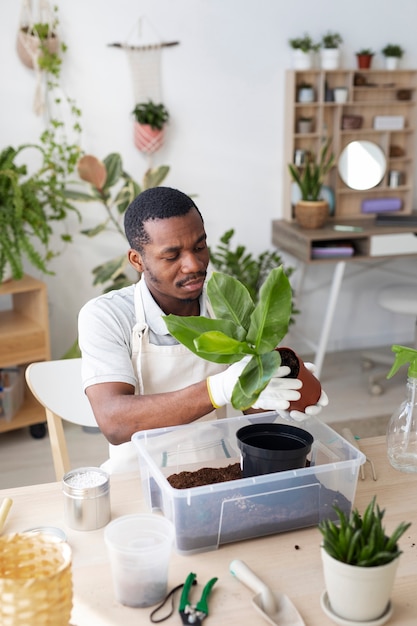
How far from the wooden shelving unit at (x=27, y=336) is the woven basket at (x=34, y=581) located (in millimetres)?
2212

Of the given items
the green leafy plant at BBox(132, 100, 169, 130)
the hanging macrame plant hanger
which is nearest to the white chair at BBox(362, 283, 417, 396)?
the green leafy plant at BBox(132, 100, 169, 130)

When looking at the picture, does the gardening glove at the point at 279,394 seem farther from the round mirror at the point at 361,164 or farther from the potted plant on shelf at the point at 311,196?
the round mirror at the point at 361,164

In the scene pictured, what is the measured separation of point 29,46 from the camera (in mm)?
3352

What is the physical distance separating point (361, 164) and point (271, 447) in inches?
121

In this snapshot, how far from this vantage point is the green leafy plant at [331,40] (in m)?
3.85

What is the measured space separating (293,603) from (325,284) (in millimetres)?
3338

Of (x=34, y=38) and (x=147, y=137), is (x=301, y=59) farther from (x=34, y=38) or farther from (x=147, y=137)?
(x=34, y=38)

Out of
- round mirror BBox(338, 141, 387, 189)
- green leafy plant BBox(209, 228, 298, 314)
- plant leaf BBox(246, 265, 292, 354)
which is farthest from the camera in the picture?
round mirror BBox(338, 141, 387, 189)

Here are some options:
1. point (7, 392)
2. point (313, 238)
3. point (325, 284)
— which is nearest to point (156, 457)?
point (7, 392)

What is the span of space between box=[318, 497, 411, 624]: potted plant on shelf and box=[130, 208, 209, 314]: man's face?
0.69 meters

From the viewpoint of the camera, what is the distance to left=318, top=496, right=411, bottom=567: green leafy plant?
100 centimetres

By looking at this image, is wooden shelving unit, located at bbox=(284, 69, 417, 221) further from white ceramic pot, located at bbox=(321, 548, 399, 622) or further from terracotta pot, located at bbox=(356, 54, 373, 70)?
white ceramic pot, located at bbox=(321, 548, 399, 622)

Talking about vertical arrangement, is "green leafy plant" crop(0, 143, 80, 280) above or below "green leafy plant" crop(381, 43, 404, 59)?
below

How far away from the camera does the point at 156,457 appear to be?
53.9 inches
